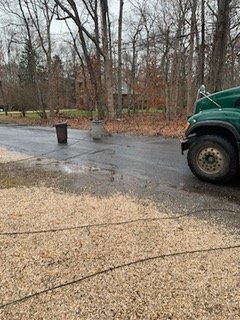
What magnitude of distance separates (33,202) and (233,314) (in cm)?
327

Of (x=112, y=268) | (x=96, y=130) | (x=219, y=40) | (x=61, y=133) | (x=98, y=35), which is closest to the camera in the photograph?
(x=112, y=268)

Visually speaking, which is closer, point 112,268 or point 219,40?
point 112,268

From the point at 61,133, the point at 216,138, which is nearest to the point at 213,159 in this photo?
the point at 216,138

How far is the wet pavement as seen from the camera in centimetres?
529

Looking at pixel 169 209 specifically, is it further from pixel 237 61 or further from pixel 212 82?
pixel 237 61

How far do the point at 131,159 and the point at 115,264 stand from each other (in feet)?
16.4

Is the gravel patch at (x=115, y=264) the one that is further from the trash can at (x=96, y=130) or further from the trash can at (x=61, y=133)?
the trash can at (x=96, y=130)

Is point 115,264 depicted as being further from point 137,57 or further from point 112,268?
point 137,57

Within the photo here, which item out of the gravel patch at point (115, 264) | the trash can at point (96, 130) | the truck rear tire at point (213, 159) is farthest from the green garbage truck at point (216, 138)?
the trash can at point (96, 130)

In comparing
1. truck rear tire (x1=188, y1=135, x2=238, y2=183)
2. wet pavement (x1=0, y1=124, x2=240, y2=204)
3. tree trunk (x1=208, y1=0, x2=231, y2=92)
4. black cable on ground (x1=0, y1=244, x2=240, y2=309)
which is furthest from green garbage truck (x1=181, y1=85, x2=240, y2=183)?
tree trunk (x1=208, y1=0, x2=231, y2=92)

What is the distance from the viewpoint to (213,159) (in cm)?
531

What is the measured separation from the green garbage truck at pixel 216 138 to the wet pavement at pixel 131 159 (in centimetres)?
27

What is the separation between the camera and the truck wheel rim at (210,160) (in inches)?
206

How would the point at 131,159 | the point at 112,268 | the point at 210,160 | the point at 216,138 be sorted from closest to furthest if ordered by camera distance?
the point at 112,268
the point at 216,138
the point at 210,160
the point at 131,159
